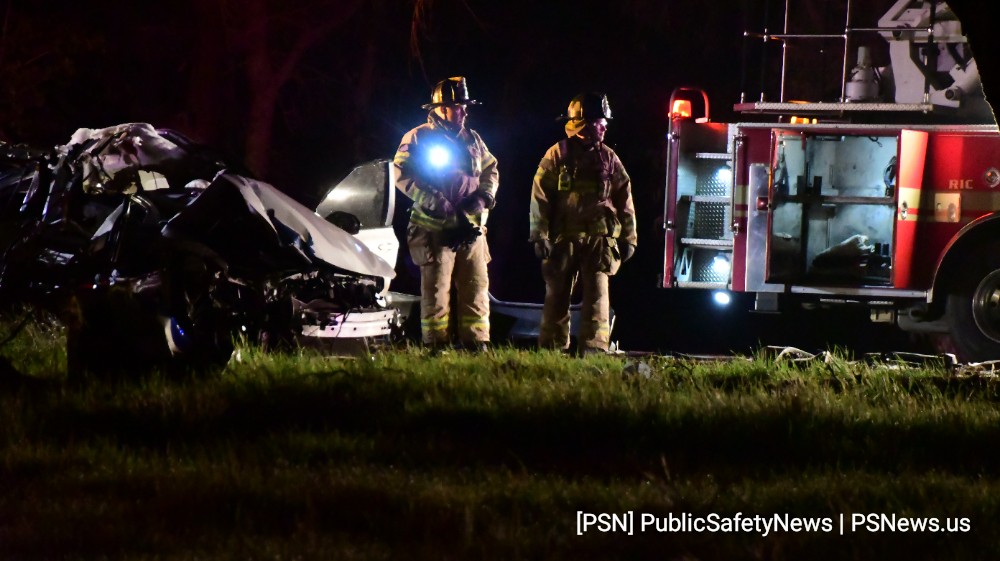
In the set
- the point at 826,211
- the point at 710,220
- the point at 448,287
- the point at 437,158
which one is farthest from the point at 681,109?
the point at 448,287

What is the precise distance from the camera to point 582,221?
9.92 m

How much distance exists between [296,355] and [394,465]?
8.68 ft

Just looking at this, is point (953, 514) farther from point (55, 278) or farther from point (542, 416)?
point (55, 278)

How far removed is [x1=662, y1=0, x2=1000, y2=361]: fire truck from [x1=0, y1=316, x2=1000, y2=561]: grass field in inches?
72.5

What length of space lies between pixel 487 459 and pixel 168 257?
238 centimetres

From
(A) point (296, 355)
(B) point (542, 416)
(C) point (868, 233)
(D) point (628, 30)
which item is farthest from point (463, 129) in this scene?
(D) point (628, 30)

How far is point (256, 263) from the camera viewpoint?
822 cm

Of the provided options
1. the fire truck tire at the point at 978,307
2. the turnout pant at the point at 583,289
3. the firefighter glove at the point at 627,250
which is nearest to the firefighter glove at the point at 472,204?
the turnout pant at the point at 583,289

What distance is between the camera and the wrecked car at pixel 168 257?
7.69m

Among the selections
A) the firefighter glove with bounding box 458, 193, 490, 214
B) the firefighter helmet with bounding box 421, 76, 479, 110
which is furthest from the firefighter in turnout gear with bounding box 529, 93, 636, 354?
the firefighter helmet with bounding box 421, 76, 479, 110

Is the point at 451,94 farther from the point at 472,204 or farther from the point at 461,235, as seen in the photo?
the point at 461,235

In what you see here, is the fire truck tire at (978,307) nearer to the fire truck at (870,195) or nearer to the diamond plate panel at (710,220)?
the fire truck at (870,195)

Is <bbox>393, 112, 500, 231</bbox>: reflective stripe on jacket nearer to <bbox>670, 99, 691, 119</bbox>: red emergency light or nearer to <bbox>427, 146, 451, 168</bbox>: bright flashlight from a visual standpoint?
<bbox>427, 146, 451, 168</bbox>: bright flashlight

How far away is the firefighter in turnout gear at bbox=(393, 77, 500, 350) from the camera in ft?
32.3
